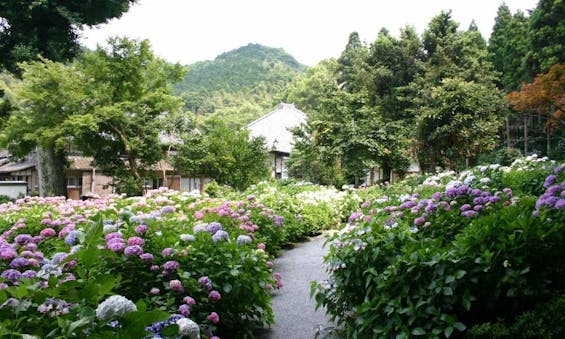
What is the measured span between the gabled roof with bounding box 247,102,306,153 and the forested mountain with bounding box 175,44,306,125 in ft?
18.5

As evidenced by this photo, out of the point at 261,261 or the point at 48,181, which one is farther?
the point at 48,181

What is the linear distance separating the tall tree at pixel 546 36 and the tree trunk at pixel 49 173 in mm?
18982

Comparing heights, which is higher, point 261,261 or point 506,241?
point 506,241

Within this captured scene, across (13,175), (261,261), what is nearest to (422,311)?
(261,261)

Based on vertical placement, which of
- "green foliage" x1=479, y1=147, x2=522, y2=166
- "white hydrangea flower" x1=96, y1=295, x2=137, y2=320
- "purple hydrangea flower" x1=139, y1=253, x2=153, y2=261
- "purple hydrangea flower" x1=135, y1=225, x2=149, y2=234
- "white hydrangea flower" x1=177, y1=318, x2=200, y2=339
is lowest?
"white hydrangea flower" x1=177, y1=318, x2=200, y2=339

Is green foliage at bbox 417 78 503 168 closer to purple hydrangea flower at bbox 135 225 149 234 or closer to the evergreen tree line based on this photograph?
the evergreen tree line

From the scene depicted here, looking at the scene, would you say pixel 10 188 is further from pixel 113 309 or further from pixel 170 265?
pixel 113 309

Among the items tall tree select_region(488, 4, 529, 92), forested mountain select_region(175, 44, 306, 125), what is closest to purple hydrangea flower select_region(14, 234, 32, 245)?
tall tree select_region(488, 4, 529, 92)

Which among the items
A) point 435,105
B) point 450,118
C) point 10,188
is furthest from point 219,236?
point 10,188

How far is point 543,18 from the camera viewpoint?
59.6 feet

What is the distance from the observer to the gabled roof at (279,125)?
1112 inches

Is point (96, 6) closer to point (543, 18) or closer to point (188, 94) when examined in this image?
point (543, 18)

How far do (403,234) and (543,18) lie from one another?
63.8ft

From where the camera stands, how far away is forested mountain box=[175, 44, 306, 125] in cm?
3978
